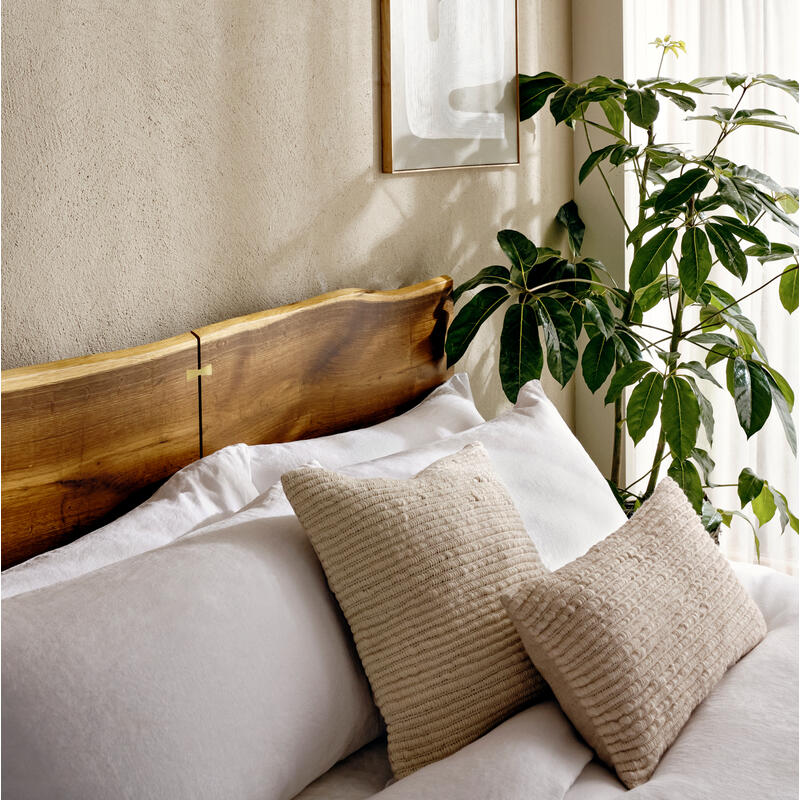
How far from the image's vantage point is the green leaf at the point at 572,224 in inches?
94.7

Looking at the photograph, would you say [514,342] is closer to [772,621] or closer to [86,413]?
[772,621]

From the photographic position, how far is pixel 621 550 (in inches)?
44.9

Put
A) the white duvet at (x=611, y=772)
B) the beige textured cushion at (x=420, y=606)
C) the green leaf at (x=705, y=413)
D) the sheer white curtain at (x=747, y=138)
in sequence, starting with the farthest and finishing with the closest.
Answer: the sheer white curtain at (x=747, y=138) → the green leaf at (x=705, y=413) → the beige textured cushion at (x=420, y=606) → the white duvet at (x=611, y=772)

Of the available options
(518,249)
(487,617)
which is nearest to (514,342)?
(518,249)

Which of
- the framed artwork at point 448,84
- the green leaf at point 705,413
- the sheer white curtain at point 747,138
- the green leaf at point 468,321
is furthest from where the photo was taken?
the sheer white curtain at point 747,138

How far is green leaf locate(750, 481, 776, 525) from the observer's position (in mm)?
2160

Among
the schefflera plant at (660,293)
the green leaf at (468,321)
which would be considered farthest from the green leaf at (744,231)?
the green leaf at (468,321)

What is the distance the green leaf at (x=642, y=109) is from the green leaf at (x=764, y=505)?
3.03 ft

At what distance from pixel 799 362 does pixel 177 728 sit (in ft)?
7.09

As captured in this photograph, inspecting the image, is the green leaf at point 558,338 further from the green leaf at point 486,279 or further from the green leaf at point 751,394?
the green leaf at point 751,394

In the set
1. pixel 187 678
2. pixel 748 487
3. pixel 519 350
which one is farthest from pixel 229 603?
pixel 748 487

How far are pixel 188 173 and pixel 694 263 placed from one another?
108 centimetres

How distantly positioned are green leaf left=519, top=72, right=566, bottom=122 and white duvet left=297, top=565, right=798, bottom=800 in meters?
1.46

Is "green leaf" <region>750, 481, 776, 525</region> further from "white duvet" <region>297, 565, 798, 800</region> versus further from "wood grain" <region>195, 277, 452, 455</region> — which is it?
"white duvet" <region>297, 565, 798, 800</region>
